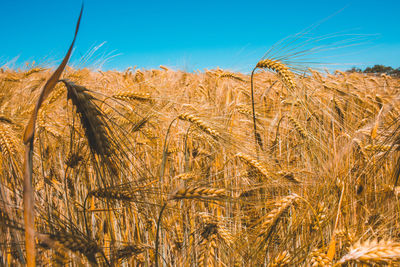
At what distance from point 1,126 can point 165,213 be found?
836mm

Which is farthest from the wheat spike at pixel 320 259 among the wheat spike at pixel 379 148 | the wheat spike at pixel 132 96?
the wheat spike at pixel 132 96

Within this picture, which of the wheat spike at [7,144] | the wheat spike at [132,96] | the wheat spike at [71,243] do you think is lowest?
the wheat spike at [71,243]

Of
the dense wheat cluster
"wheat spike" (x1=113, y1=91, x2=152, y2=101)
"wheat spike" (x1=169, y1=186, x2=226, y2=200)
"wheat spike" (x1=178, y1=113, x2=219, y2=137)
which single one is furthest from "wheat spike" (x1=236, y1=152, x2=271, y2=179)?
"wheat spike" (x1=113, y1=91, x2=152, y2=101)

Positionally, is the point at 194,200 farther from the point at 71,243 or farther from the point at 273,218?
the point at 71,243

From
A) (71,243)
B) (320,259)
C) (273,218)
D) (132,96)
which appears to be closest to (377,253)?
(320,259)

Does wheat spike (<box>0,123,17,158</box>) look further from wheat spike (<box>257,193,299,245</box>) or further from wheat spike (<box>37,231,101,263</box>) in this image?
wheat spike (<box>257,193,299,245</box>)

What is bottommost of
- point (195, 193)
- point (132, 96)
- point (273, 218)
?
point (273, 218)

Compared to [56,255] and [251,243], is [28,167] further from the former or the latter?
[251,243]

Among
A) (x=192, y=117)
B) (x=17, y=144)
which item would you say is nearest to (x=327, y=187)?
(x=192, y=117)

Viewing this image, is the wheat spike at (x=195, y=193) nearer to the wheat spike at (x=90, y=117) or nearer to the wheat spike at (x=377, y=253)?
the wheat spike at (x=90, y=117)

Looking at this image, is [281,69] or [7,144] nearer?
[7,144]

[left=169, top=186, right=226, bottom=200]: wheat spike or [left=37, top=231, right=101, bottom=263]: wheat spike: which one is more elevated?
[left=169, top=186, right=226, bottom=200]: wheat spike

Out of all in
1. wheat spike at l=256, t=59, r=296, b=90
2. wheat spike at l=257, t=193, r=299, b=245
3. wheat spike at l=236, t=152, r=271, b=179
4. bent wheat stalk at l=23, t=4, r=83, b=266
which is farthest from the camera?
wheat spike at l=256, t=59, r=296, b=90

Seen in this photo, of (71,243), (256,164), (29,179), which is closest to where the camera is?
(29,179)
